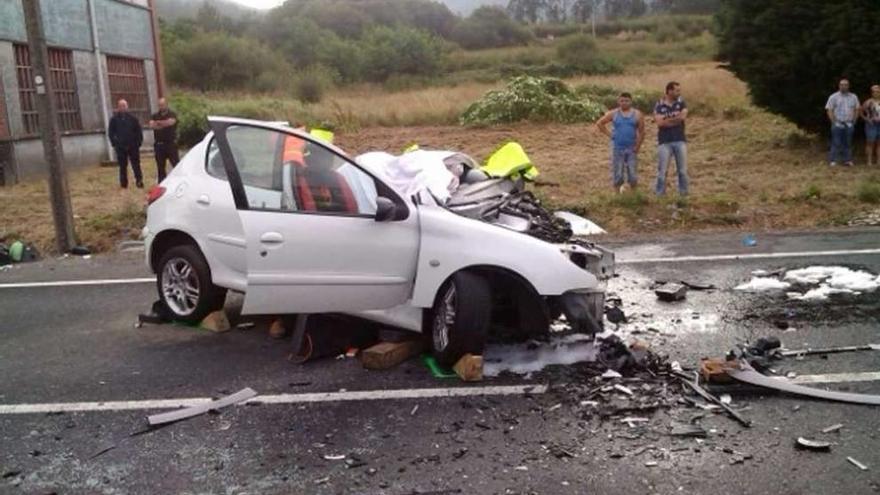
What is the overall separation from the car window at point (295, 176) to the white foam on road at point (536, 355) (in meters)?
1.35

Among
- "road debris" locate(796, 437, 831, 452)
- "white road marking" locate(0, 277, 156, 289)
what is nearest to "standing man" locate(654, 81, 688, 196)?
"white road marking" locate(0, 277, 156, 289)

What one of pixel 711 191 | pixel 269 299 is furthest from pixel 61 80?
pixel 269 299

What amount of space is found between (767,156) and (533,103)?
11497mm

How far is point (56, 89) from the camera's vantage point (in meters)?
21.8

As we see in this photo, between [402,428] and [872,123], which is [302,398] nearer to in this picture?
[402,428]

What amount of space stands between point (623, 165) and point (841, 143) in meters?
4.89

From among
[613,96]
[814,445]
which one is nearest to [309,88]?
[613,96]

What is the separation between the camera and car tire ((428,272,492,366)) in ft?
18.0

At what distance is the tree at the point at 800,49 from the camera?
14797mm

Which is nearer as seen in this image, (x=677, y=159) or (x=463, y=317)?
(x=463, y=317)

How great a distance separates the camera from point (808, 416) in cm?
470

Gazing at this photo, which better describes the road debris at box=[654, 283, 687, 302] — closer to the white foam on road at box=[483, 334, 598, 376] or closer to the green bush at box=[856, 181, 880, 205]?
the white foam on road at box=[483, 334, 598, 376]

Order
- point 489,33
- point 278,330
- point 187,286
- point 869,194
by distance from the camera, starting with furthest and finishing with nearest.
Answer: point 489,33 → point 869,194 → point 187,286 → point 278,330

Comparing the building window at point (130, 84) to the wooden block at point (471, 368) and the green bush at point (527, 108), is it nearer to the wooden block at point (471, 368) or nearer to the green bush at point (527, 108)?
the green bush at point (527, 108)
